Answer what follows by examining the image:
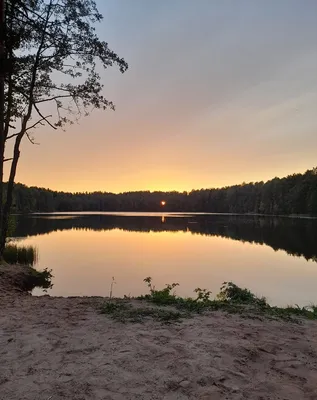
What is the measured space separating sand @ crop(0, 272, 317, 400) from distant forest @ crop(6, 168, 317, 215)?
181ft

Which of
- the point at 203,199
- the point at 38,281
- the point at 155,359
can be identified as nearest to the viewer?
the point at 155,359

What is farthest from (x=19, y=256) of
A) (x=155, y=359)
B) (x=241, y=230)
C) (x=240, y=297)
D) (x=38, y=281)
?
(x=241, y=230)

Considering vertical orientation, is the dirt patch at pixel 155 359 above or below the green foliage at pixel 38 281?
above

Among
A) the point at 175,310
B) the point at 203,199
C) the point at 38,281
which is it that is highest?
the point at 203,199

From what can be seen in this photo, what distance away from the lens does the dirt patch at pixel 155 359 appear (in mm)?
3640

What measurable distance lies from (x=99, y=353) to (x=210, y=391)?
1633 mm

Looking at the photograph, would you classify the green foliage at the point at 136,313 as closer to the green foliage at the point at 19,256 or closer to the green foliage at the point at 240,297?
the green foliage at the point at 240,297

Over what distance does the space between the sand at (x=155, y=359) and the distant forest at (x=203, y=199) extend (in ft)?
181

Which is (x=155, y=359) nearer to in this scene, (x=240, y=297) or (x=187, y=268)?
(x=240, y=297)

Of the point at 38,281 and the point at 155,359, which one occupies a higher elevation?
the point at 155,359

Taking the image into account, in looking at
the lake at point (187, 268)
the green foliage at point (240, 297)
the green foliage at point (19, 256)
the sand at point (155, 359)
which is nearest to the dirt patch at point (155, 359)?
the sand at point (155, 359)

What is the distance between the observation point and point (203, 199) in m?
154

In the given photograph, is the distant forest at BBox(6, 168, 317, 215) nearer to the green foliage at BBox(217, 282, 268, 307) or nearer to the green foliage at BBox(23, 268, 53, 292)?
the green foliage at BBox(23, 268, 53, 292)

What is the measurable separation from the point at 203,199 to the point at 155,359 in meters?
151
